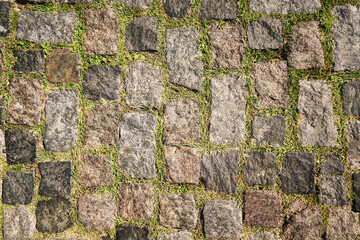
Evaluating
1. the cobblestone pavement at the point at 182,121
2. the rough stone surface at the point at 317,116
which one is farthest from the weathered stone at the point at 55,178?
the rough stone surface at the point at 317,116

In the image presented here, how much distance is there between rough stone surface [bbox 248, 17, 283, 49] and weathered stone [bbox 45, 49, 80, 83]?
4.79 feet

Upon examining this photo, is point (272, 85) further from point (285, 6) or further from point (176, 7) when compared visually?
point (176, 7)

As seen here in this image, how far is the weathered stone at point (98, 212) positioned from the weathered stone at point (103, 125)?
44 cm

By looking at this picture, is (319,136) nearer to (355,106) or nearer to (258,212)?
(355,106)

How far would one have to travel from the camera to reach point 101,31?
239cm

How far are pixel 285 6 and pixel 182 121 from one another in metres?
1.27

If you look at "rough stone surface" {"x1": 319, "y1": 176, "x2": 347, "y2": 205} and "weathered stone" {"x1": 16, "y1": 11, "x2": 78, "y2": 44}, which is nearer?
"rough stone surface" {"x1": 319, "y1": 176, "x2": 347, "y2": 205}

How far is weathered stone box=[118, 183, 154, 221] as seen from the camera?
2.33m

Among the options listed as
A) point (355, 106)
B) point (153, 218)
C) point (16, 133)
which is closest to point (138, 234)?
point (153, 218)

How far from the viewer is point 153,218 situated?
7.68ft

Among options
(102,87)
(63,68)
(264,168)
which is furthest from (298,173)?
(63,68)

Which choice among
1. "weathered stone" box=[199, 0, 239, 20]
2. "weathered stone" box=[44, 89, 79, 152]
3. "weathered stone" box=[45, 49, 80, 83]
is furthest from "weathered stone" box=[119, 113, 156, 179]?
"weathered stone" box=[199, 0, 239, 20]

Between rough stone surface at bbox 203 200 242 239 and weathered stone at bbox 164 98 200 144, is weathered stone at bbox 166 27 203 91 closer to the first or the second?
weathered stone at bbox 164 98 200 144

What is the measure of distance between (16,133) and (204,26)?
1.80 m
